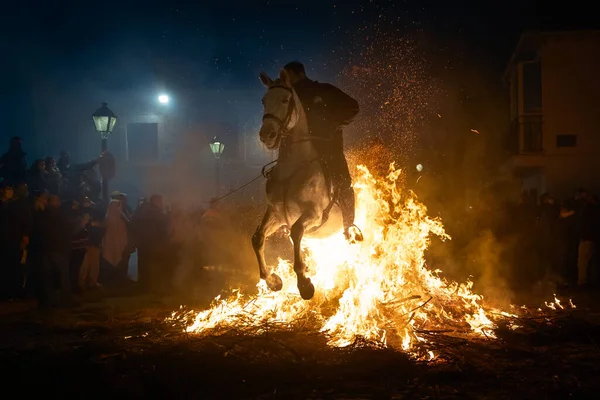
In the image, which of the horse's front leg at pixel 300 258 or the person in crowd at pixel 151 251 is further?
the person in crowd at pixel 151 251

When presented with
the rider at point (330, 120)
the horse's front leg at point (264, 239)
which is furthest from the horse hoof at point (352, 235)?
the horse's front leg at point (264, 239)

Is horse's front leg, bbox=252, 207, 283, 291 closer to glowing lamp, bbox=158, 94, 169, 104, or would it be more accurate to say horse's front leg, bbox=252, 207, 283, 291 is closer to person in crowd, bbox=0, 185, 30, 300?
person in crowd, bbox=0, 185, 30, 300

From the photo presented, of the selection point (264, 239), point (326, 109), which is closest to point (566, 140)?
point (326, 109)

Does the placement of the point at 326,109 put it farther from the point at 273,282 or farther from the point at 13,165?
the point at 13,165

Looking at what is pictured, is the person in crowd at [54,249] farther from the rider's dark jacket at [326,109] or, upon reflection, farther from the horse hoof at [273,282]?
the rider's dark jacket at [326,109]

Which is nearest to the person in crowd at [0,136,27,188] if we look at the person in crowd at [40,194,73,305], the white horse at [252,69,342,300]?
the person in crowd at [40,194,73,305]

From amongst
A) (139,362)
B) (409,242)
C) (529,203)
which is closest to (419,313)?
(409,242)

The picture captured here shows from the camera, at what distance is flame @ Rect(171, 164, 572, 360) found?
841 cm

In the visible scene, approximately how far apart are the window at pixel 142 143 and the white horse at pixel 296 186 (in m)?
27.1

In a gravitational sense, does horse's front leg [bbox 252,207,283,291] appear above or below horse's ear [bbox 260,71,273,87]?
below

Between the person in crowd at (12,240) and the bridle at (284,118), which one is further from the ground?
the bridle at (284,118)

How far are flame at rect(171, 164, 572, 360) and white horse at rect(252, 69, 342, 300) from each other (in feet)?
2.96

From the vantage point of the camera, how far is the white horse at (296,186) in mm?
7668

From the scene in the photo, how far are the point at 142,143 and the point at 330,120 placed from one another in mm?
27479
